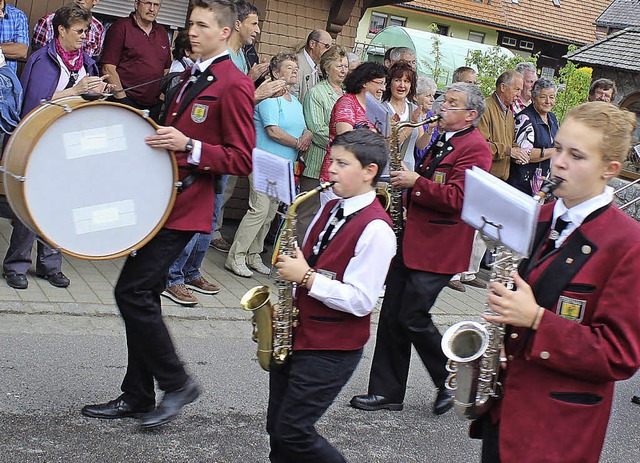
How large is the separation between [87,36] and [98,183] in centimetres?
353

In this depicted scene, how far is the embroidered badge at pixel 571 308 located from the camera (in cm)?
286

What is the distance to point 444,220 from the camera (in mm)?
5293

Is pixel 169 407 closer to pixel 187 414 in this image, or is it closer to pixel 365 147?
pixel 187 414

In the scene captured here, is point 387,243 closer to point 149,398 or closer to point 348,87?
point 149,398

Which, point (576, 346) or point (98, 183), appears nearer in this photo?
point (576, 346)

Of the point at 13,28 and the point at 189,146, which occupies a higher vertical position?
the point at 13,28

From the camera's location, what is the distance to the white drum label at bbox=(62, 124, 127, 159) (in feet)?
13.5

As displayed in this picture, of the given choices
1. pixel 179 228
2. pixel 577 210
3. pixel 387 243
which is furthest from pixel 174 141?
pixel 577 210

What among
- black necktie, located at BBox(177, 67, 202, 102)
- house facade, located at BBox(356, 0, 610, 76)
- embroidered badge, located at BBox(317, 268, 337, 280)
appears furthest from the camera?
house facade, located at BBox(356, 0, 610, 76)

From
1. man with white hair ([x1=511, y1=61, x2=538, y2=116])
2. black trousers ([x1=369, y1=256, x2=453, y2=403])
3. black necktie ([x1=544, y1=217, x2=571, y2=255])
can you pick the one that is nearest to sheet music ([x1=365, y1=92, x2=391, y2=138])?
black trousers ([x1=369, y1=256, x2=453, y2=403])

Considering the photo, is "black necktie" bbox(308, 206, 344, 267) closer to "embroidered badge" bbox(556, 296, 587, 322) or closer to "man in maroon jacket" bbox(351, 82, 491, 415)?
"embroidered badge" bbox(556, 296, 587, 322)

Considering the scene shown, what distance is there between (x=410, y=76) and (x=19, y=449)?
480 cm

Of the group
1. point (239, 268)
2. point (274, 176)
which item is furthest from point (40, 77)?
point (274, 176)

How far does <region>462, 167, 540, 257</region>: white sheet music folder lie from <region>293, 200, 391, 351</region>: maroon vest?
2.27 ft
